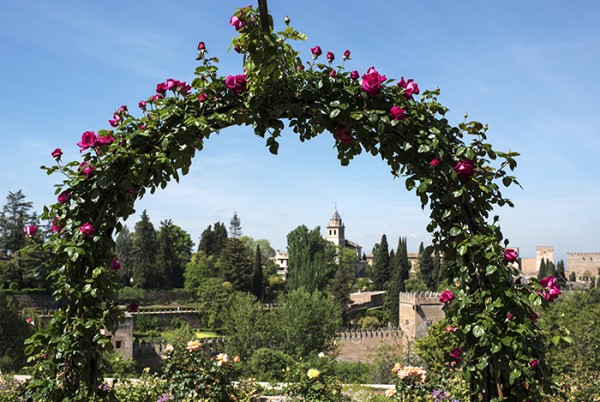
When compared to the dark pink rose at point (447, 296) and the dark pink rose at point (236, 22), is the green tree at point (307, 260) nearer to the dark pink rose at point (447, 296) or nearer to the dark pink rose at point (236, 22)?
the dark pink rose at point (447, 296)

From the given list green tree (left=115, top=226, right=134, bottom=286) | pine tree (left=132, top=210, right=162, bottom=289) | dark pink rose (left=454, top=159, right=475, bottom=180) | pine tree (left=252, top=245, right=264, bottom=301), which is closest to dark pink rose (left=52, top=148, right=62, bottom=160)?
dark pink rose (left=454, top=159, right=475, bottom=180)

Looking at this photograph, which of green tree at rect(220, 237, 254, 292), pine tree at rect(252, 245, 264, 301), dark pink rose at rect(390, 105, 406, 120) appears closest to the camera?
dark pink rose at rect(390, 105, 406, 120)

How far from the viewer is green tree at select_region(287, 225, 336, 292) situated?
3997 cm

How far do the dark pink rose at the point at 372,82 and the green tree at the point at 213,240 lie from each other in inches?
1812

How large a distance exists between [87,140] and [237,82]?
88 centimetres

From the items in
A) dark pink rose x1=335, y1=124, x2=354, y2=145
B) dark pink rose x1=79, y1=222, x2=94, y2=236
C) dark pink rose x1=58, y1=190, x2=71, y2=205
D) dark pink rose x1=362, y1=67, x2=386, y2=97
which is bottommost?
dark pink rose x1=79, y1=222, x2=94, y2=236

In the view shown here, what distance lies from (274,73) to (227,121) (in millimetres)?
373

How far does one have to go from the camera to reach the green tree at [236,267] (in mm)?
39594

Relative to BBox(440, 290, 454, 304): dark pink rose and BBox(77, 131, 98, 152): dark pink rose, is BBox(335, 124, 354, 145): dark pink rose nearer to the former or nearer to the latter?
BBox(440, 290, 454, 304): dark pink rose

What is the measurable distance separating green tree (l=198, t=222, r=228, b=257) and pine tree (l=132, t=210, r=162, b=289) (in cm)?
709

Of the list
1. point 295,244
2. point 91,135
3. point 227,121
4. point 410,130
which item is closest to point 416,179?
point 410,130

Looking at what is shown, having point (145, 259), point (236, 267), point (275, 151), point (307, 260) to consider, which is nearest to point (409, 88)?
point (275, 151)

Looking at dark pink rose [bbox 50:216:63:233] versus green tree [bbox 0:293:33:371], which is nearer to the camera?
dark pink rose [bbox 50:216:63:233]

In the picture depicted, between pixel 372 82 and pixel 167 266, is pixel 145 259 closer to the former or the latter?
pixel 167 266
